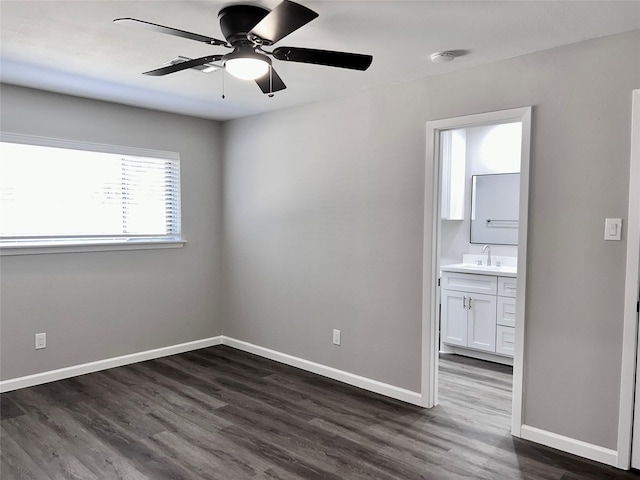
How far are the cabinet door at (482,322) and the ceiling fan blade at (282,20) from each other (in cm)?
326

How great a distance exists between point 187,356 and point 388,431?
2.41 metres

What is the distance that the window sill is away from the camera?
3.65 meters

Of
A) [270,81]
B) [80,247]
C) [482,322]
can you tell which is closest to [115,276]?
[80,247]

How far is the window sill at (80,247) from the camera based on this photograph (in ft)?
12.0

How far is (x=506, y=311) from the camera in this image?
4230 mm

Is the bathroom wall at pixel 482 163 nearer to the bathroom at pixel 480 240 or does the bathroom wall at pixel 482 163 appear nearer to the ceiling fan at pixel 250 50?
the bathroom at pixel 480 240

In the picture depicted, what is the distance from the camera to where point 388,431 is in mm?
2992

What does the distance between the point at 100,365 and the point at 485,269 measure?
3651mm

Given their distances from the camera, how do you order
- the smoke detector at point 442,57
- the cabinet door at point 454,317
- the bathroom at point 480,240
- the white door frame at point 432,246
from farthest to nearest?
1. the cabinet door at point 454,317
2. the bathroom at point 480,240
3. the white door frame at point 432,246
4. the smoke detector at point 442,57

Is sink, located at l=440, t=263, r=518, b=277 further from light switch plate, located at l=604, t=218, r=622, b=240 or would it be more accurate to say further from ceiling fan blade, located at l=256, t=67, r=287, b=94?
ceiling fan blade, located at l=256, t=67, r=287, b=94

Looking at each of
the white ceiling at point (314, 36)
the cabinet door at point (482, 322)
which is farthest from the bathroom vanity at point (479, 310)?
the white ceiling at point (314, 36)

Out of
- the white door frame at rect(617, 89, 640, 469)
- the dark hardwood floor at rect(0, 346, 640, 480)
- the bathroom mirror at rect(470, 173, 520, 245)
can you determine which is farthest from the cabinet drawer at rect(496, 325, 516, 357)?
the white door frame at rect(617, 89, 640, 469)

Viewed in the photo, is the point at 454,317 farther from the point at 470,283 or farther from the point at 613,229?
the point at 613,229

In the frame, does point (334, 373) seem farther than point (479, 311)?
No
